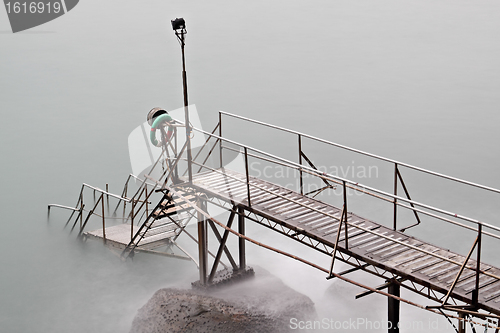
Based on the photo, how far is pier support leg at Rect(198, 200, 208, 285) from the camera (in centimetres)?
1989

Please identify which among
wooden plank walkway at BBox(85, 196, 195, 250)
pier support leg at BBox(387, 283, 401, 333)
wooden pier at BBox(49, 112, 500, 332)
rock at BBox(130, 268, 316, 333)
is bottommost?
rock at BBox(130, 268, 316, 333)

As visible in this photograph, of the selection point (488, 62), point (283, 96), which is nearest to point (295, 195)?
point (283, 96)

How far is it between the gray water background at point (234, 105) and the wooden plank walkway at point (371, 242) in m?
4.03

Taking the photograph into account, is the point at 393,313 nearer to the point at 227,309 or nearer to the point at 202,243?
the point at 227,309

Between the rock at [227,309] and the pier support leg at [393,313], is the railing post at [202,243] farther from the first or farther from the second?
the pier support leg at [393,313]

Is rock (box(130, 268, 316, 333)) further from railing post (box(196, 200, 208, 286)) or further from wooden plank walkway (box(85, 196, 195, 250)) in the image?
wooden plank walkway (box(85, 196, 195, 250))

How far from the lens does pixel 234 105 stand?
35.0m

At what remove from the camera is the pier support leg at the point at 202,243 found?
65.3 ft

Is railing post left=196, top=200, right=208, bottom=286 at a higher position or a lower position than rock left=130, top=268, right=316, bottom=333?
higher

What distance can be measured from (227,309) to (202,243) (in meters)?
2.07

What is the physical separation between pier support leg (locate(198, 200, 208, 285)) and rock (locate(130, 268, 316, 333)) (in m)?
0.54

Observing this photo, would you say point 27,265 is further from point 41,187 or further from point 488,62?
point 488,62

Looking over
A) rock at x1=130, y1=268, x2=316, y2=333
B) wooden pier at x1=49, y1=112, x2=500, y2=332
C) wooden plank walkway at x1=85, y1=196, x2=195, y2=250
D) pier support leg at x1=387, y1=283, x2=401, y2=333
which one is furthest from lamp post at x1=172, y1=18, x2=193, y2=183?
pier support leg at x1=387, y1=283, x2=401, y2=333

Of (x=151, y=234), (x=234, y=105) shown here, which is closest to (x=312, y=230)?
(x=151, y=234)
